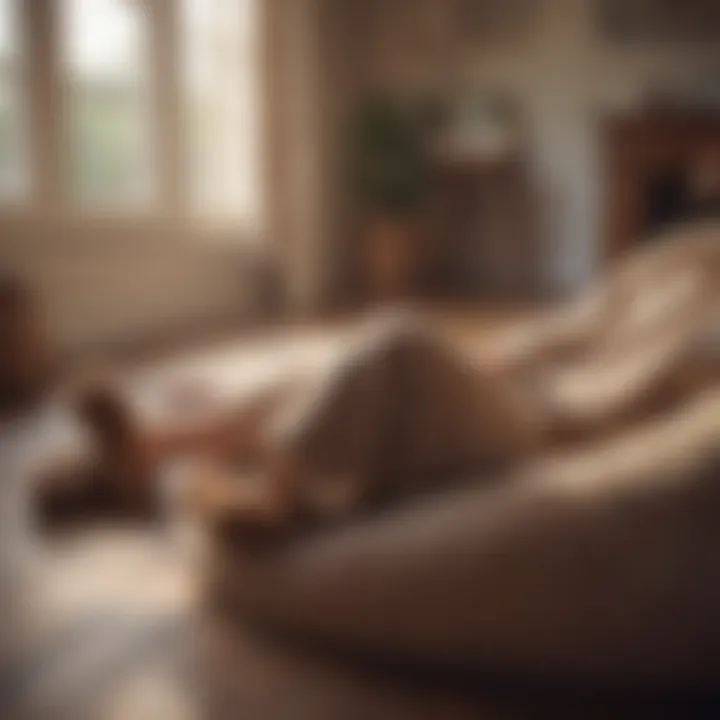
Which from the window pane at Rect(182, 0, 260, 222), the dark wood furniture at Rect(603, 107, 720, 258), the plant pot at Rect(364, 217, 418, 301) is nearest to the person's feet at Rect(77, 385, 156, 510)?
the window pane at Rect(182, 0, 260, 222)

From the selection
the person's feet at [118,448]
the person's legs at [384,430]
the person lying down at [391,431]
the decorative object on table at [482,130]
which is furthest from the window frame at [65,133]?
the person's legs at [384,430]

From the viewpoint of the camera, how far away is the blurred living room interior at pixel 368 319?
1.61 m

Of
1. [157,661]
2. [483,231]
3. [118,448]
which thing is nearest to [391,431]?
[157,661]

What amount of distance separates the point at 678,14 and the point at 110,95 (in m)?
2.45

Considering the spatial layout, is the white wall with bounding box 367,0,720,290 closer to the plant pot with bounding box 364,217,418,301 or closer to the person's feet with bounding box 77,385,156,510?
the plant pot with bounding box 364,217,418,301

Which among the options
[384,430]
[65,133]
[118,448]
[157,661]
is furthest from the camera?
[65,133]

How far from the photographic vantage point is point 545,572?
1.62 metres

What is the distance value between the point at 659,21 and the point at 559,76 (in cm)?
50

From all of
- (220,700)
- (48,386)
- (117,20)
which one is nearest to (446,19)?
(117,20)

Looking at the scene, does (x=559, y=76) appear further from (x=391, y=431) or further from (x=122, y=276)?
(x=391, y=431)

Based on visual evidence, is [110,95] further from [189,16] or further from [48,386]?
[48,386]

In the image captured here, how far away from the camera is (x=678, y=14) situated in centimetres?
527

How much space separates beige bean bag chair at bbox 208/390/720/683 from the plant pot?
3.80 m

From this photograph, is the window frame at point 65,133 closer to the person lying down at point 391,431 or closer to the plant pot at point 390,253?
the plant pot at point 390,253
